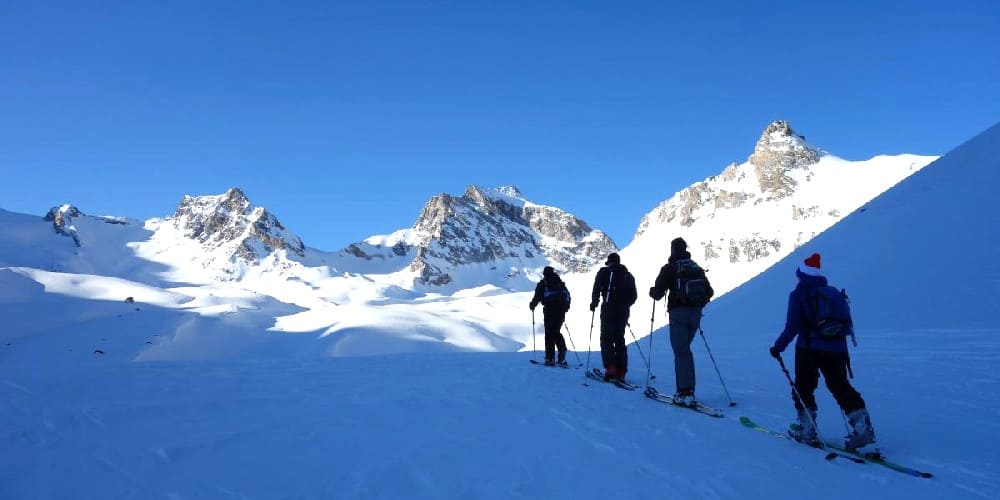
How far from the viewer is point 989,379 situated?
7969mm

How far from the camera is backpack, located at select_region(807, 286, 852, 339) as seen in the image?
19.0 feet

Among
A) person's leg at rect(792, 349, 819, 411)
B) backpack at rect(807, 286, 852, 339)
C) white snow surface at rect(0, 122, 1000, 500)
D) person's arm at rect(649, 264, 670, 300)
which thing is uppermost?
person's arm at rect(649, 264, 670, 300)

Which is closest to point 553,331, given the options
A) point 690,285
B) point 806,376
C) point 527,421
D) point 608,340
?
point 608,340

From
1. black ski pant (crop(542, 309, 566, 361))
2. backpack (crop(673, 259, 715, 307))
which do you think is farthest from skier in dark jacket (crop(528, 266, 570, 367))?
backpack (crop(673, 259, 715, 307))

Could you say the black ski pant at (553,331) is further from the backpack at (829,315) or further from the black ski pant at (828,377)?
the backpack at (829,315)

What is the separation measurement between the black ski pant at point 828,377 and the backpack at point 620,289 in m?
4.09

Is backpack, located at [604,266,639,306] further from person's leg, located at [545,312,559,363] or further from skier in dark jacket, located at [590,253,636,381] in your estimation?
person's leg, located at [545,312,559,363]

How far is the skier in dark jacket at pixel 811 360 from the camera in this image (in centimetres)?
579

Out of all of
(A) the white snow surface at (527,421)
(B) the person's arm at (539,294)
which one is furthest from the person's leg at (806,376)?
(B) the person's arm at (539,294)

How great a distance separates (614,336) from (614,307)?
1.79 ft

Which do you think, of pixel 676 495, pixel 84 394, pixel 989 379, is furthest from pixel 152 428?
pixel 989 379

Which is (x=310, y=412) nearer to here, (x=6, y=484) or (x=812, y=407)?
(x=6, y=484)

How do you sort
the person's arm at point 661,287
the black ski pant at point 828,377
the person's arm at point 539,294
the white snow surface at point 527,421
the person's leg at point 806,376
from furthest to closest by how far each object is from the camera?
1. the person's arm at point 539,294
2. the person's arm at point 661,287
3. the person's leg at point 806,376
4. the black ski pant at point 828,377
5. the white snow surface at point 527,421

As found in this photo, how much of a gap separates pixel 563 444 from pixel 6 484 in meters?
4.73
